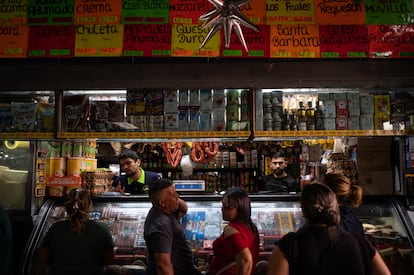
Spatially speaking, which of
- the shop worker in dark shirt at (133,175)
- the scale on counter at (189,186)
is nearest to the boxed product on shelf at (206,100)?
Answer: the shop worker in dark shirt at (133,175)

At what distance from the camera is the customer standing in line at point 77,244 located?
11.6 feet

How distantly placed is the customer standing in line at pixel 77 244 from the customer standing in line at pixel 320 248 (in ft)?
5.85

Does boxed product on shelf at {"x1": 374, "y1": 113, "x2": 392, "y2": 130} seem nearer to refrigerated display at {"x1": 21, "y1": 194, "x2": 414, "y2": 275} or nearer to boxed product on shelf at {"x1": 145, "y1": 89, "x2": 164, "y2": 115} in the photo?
refrigerated display at {"x1": 21, "y1": 194, "x2": 414, "y2": 275}

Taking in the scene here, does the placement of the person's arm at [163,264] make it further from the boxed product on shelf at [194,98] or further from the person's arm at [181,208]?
the boxed product on shelf at [194,98]

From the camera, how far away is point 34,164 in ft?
16.0

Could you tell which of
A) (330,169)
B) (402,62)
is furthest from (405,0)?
(330,169)

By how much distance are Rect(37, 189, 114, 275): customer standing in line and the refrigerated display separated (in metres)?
0.60

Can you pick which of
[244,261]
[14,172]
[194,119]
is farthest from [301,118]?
A: [14,172]

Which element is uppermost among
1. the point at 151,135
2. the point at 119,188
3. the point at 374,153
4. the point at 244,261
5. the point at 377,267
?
the point at 151,135

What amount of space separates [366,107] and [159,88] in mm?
2386

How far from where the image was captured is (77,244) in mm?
3529

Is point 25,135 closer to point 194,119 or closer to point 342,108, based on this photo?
point 194,119

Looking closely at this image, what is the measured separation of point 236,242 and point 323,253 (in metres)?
0.86

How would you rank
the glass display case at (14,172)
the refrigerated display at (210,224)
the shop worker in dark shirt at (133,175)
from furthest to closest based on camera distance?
the shop worker in dark shirt at (133,175), the glass display case at (14,172), the refrigerated display at (210,224)
